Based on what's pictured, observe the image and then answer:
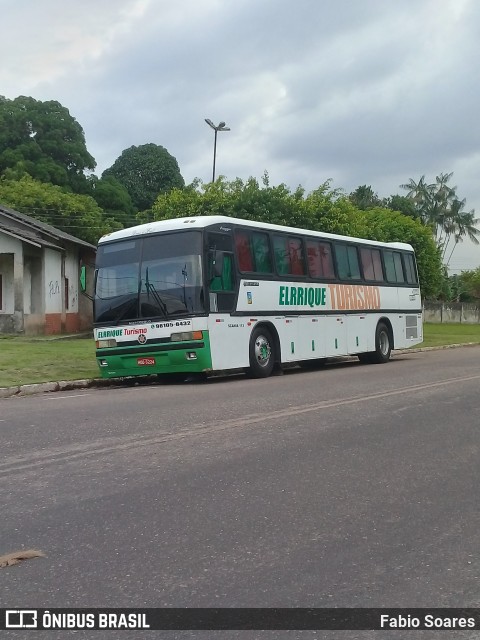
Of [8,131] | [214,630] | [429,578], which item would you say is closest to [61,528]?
[214,630]

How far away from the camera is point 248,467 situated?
22.4ft

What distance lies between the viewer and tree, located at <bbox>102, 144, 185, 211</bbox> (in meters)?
68.8

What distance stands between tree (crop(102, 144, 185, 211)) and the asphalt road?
59693 millimetres

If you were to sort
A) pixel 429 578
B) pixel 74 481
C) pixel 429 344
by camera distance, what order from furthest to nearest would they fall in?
pixel 429 344 → pixel 74 481 → pixel 429 578

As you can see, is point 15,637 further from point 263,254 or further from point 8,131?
point 8,131

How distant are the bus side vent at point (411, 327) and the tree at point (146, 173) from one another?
154 feet

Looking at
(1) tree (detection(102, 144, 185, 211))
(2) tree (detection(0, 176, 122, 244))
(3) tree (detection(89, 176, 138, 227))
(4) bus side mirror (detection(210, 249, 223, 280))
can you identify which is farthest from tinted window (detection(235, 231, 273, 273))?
(1) tree (detection(102, 144, 185, 211))

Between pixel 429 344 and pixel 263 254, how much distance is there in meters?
16.3

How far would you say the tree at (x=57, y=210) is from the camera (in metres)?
44.3

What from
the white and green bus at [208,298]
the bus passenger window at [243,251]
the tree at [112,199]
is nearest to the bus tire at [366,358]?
the white and green bus at [208,298]

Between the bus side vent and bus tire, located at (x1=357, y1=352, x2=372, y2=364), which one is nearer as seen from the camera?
bus tire, located at (x1=357, y1=352, x2=372, y2=364)

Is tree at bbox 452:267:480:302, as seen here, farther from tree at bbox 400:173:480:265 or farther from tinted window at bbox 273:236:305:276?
tinted window at bbox 273:236:305:276

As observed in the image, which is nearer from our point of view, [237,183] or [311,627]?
[311,627]

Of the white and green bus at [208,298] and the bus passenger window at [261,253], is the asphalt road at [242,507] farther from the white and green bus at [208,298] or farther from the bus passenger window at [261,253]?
the bus passenger window at [261,253]
